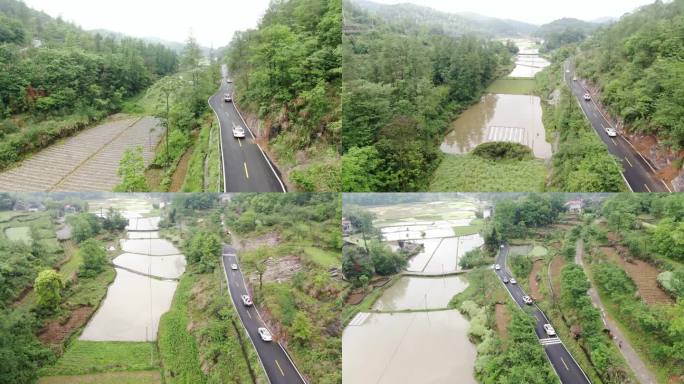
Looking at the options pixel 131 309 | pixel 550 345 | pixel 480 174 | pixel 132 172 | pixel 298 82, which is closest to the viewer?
pixel 132 172

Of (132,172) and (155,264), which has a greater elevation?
(132,172)

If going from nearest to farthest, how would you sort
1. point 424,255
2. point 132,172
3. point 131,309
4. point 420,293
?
point 132,172 → point 131,309 → point 420,293 → point 424,255

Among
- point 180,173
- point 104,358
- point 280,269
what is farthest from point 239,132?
→ point 104,358

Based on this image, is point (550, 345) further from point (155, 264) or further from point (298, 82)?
point (155, 264)

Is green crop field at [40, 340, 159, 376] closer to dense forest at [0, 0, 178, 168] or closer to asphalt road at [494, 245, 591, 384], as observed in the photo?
dense forest at [0, 0, 178, 168]

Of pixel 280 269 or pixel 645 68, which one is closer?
pixel 645 68

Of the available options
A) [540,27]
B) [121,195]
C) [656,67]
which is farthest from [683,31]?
[121,195]

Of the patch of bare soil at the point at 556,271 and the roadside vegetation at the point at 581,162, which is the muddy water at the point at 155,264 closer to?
the roadside vegetation at the point at 581,162

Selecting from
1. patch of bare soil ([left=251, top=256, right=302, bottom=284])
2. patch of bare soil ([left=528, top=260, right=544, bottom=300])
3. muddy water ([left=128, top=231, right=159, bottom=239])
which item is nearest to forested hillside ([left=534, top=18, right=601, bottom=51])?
patch of bare soil ([left=528, top=260, right=544, bottom=300])

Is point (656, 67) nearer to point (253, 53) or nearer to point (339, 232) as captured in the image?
point (339, 232)
